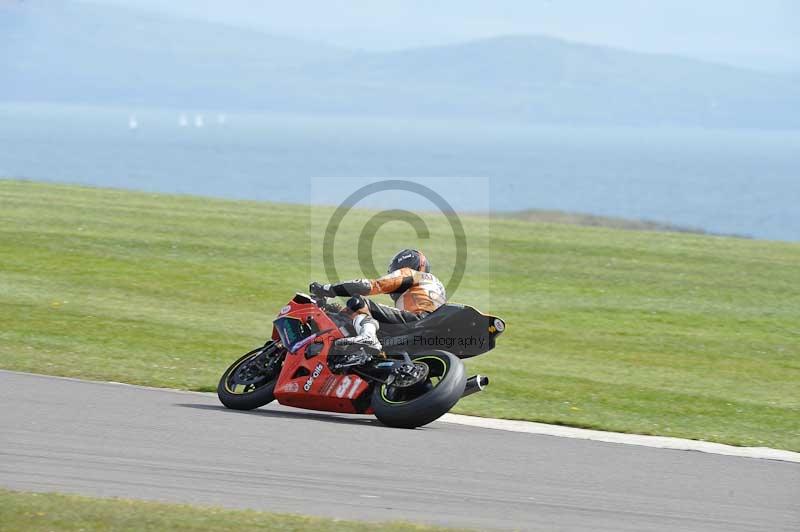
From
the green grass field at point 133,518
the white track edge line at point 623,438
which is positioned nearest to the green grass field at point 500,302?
the white track edge line at point 623,438

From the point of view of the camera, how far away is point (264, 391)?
38.3ft

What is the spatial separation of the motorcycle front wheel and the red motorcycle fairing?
0.18 metres

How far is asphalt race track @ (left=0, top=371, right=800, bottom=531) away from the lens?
8008 mm

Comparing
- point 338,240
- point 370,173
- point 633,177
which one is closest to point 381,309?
point 338,240

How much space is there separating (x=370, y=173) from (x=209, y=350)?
134m

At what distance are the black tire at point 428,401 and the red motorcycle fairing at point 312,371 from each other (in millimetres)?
238

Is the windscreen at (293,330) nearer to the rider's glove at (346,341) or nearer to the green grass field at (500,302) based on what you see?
the rider's glove at (346,341)

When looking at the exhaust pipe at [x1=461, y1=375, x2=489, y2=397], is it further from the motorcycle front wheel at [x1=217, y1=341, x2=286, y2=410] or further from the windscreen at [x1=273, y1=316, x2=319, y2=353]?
the motorcycle front wheel at [x1=217, y1=341, x2=286, y2=410]

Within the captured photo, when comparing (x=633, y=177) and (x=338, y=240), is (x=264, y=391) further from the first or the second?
(x=633, y=177)

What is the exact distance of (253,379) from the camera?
11.9m

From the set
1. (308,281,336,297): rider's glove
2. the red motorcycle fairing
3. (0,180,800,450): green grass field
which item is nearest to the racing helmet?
(308,281,336,297): rider's glove

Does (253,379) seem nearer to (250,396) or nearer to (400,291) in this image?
(250,396)

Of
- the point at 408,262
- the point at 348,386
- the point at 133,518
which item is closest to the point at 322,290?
the point at 408,262

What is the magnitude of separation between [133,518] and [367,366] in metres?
4.22
